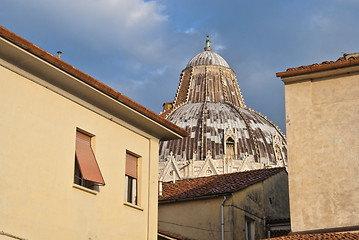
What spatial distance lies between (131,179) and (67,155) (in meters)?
2.87

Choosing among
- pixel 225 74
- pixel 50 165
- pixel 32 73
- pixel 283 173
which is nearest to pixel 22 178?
pixel 50 165

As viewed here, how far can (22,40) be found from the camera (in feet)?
44.1

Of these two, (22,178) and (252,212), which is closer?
(22,178)

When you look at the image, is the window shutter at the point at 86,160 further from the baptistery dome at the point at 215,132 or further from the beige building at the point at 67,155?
the baptistery dome at the point at 215,132

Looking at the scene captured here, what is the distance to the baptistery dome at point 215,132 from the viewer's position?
8874 centimetres

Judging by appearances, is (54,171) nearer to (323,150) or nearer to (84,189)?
(84,189)

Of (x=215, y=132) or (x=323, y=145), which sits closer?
(x=323, y=145)

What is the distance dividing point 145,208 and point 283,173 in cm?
1406

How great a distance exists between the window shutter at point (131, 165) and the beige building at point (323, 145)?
15.0 ft

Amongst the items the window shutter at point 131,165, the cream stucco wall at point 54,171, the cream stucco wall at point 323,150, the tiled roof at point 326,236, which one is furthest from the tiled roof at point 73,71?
the tiled roof at point 326,236

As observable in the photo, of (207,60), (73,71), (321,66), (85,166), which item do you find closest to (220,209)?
(321,66)

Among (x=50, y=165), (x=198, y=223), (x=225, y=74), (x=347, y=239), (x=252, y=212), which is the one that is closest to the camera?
(x=50, y=165)

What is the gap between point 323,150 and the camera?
19094 millimetres

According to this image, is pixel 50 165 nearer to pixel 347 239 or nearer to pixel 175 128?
pixel 175 128
